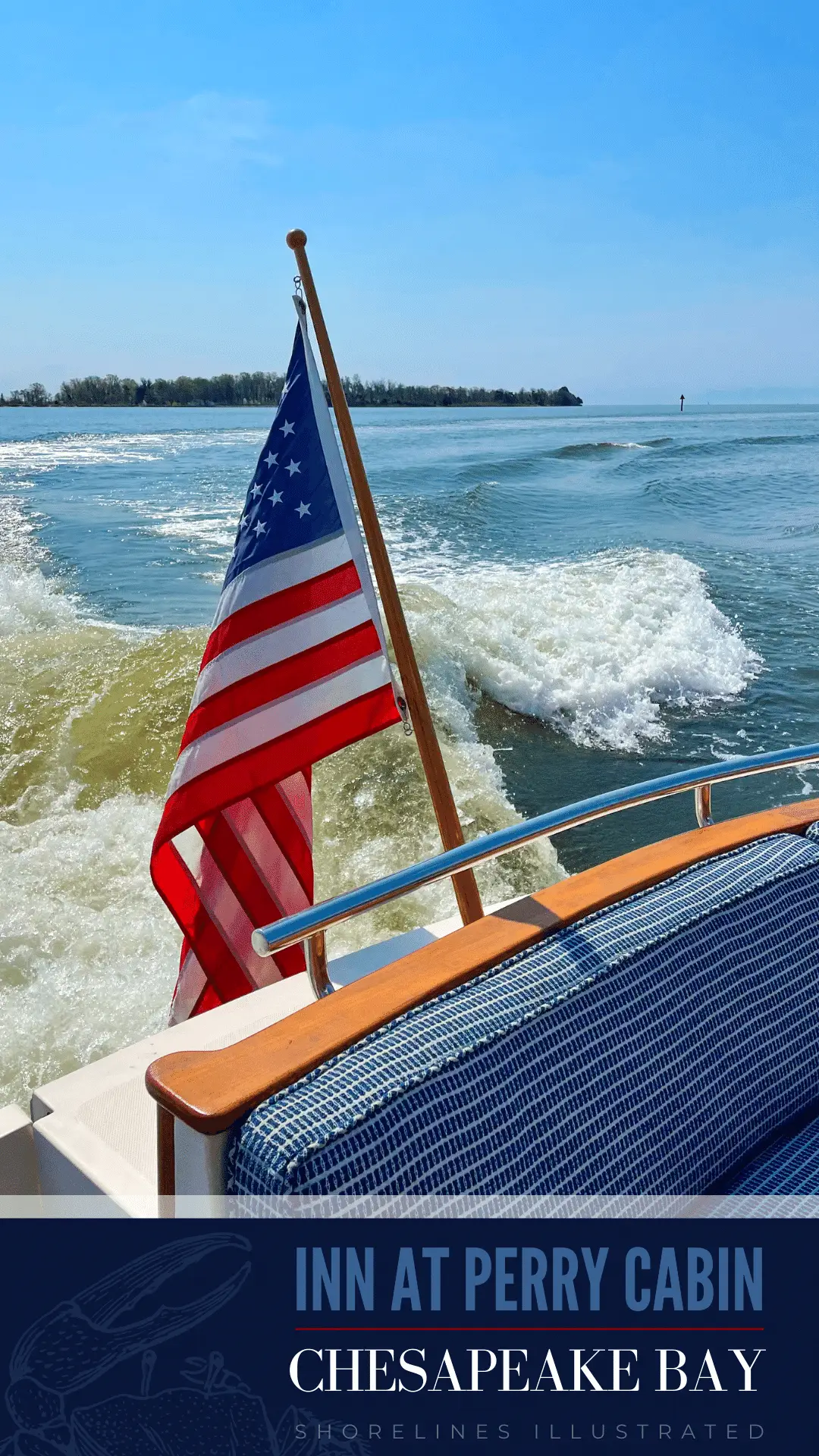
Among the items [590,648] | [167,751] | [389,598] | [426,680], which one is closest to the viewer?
[389,598]

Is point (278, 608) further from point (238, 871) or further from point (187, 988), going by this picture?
point (187, 988)

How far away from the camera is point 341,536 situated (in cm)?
226

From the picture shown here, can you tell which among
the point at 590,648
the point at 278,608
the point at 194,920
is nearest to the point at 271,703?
the point at 278,608

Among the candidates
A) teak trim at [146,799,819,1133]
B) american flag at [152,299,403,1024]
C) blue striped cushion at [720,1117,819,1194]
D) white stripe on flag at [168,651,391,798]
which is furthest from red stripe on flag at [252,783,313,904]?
blue striped cushion at [720,1117,819,1194]

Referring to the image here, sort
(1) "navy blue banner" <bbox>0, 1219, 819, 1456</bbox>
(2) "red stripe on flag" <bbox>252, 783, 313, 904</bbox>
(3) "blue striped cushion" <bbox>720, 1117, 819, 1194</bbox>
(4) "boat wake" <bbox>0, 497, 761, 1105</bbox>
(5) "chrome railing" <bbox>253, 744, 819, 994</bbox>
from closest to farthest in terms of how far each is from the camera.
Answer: (1) "navy blue banner" <bbox>0, 1219, 819, 1456</bbox> < (5) "chrome railing" <bbox>253, 744, 819, 994</bbox> < (3) "blue striped cushion" <bbox>720, 1117, 819, 1194</bbox> < (2) "red stripe on flag" <bbox>252, 783, 313, 904</bbox> < (4) "boat wake" <bbox>0, 497, 761, 1105</bbox>

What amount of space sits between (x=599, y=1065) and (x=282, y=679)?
3.70 feet

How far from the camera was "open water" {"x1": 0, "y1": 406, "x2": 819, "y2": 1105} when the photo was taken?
418 cm

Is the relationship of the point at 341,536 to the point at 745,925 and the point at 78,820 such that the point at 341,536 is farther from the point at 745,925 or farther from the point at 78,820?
the point at 78,820

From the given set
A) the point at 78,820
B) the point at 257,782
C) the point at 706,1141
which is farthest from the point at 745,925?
the point at 78,820

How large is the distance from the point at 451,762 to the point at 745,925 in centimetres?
433

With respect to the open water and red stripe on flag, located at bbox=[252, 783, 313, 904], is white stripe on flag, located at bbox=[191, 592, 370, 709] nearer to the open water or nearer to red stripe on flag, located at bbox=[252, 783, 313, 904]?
red stripe on flag, located at bbox=[252, 783, 313, 904]

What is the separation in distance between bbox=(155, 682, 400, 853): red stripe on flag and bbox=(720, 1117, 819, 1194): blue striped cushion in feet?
3.58

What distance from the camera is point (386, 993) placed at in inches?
49.4

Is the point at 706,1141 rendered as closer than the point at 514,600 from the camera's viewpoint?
Yes
